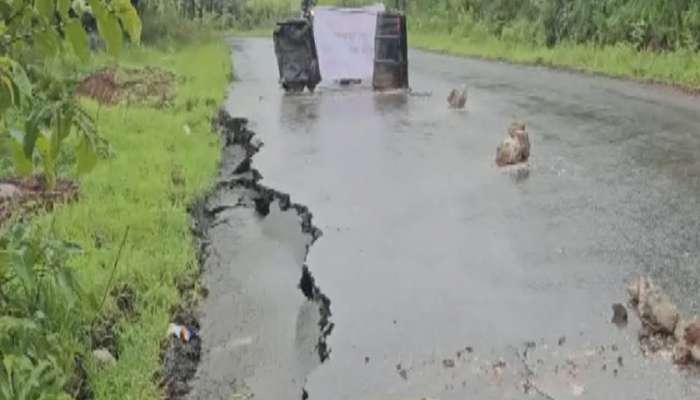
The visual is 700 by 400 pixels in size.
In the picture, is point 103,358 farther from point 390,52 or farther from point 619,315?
point 390,52

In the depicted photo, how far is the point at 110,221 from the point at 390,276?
2.22 metres

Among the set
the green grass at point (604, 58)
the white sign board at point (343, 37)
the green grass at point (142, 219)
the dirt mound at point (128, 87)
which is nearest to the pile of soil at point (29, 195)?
the green grass at point (142, 219)

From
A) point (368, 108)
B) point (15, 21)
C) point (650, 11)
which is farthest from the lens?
point (650, 11)

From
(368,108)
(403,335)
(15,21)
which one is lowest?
(368,108)

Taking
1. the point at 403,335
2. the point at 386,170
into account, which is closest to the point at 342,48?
the point at 386,170

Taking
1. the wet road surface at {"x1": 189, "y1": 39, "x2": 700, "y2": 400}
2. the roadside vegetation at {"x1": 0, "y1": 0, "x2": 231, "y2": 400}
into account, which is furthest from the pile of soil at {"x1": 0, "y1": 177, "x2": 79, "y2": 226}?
the wet road surface at {"x1": 189, "y1": 39, "x2": 700, "y2": 400}

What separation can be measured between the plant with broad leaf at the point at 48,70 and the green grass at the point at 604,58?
13062 mm

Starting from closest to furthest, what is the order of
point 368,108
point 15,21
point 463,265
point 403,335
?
point 15,21, point 403,335, point 463,265, point 368,108

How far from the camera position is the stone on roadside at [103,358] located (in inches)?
181

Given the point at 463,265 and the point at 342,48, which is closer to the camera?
the point at 463,265

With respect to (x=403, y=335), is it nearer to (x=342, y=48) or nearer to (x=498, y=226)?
(x=498, y=226)

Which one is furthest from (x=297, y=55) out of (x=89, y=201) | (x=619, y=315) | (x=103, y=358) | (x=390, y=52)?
(x=103, y=358)

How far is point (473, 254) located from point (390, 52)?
9.03m

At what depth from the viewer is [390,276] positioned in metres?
5.96
